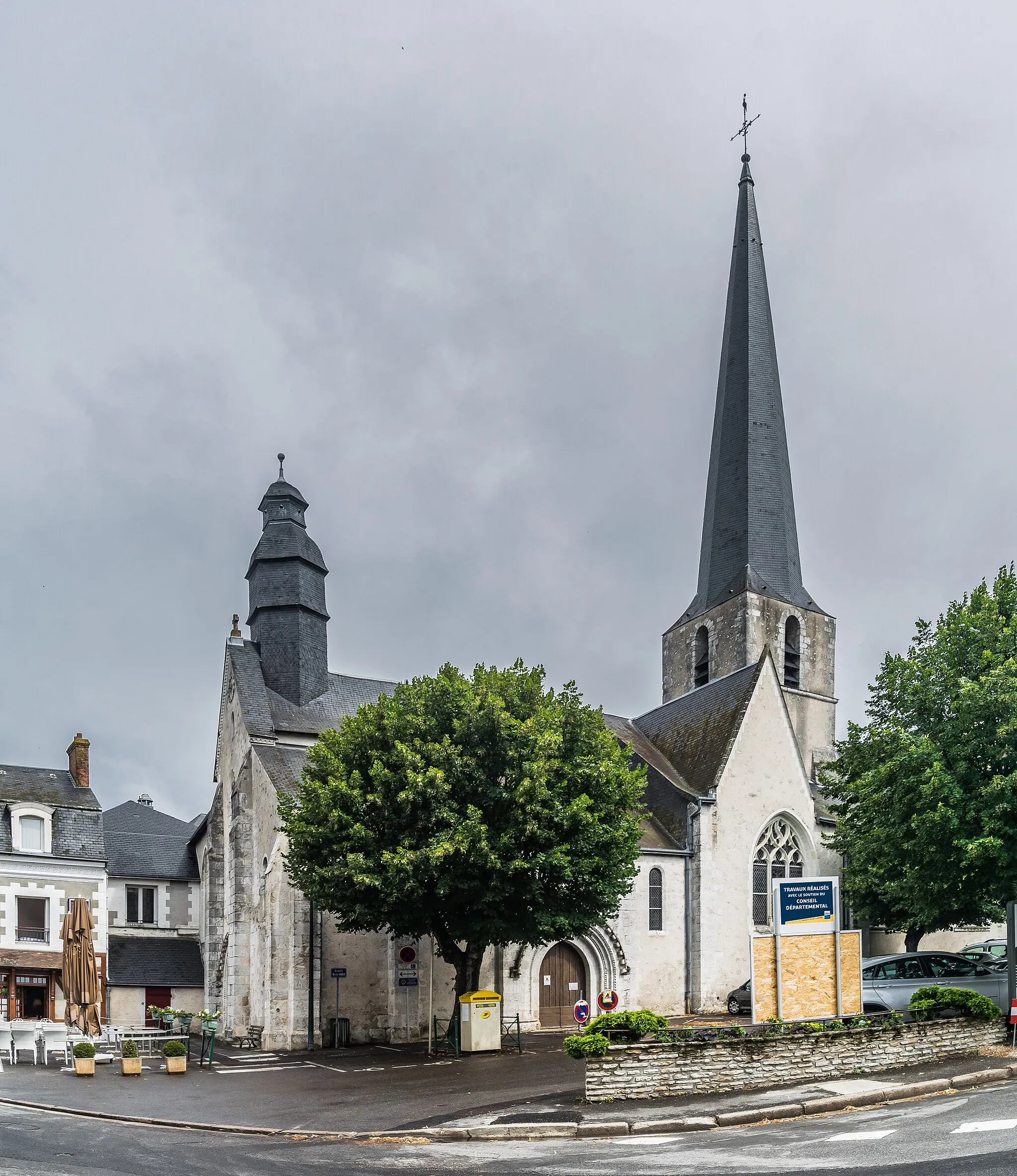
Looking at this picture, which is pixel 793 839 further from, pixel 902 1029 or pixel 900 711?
pixel 902 1029

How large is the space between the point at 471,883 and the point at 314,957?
8.71 m

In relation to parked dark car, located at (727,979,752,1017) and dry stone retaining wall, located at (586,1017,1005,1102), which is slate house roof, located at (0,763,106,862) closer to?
parked dark car, located at (727,979,752,1017)

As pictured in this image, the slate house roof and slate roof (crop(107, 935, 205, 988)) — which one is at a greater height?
the slate house roof

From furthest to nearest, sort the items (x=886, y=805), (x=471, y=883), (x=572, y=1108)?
(x=886, y=805)
(x=471, y=883)
(x=572, y=1108)

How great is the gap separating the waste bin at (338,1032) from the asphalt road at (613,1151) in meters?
15.5

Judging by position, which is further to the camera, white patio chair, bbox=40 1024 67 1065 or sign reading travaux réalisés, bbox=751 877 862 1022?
white patio chair, bbox=40 1024 67 1065

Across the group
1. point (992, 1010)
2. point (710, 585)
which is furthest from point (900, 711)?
point (710, 585)

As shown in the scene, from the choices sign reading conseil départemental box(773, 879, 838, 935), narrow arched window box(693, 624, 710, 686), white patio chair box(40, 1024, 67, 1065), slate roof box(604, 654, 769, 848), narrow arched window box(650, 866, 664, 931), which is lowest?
white patio chair box(40, 1024, 67, 1065)

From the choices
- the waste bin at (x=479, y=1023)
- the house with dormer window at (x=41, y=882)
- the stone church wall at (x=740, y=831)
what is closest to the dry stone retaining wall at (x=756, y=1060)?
the waste bin at (x=479, y=1023)

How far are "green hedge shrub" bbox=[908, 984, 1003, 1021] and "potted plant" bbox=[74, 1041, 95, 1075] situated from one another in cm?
1546

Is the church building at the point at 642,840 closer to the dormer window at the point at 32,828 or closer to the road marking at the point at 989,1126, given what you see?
the dormer window at the point at 32,828

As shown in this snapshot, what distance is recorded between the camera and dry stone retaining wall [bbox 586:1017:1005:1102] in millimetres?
16625

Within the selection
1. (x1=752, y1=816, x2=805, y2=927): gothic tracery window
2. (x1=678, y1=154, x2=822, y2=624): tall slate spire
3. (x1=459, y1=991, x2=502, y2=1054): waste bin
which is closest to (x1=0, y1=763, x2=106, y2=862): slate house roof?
(x1=459, y1=991, x2=502, y2=1054): waste bin

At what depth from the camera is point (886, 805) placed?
88.3 feet
